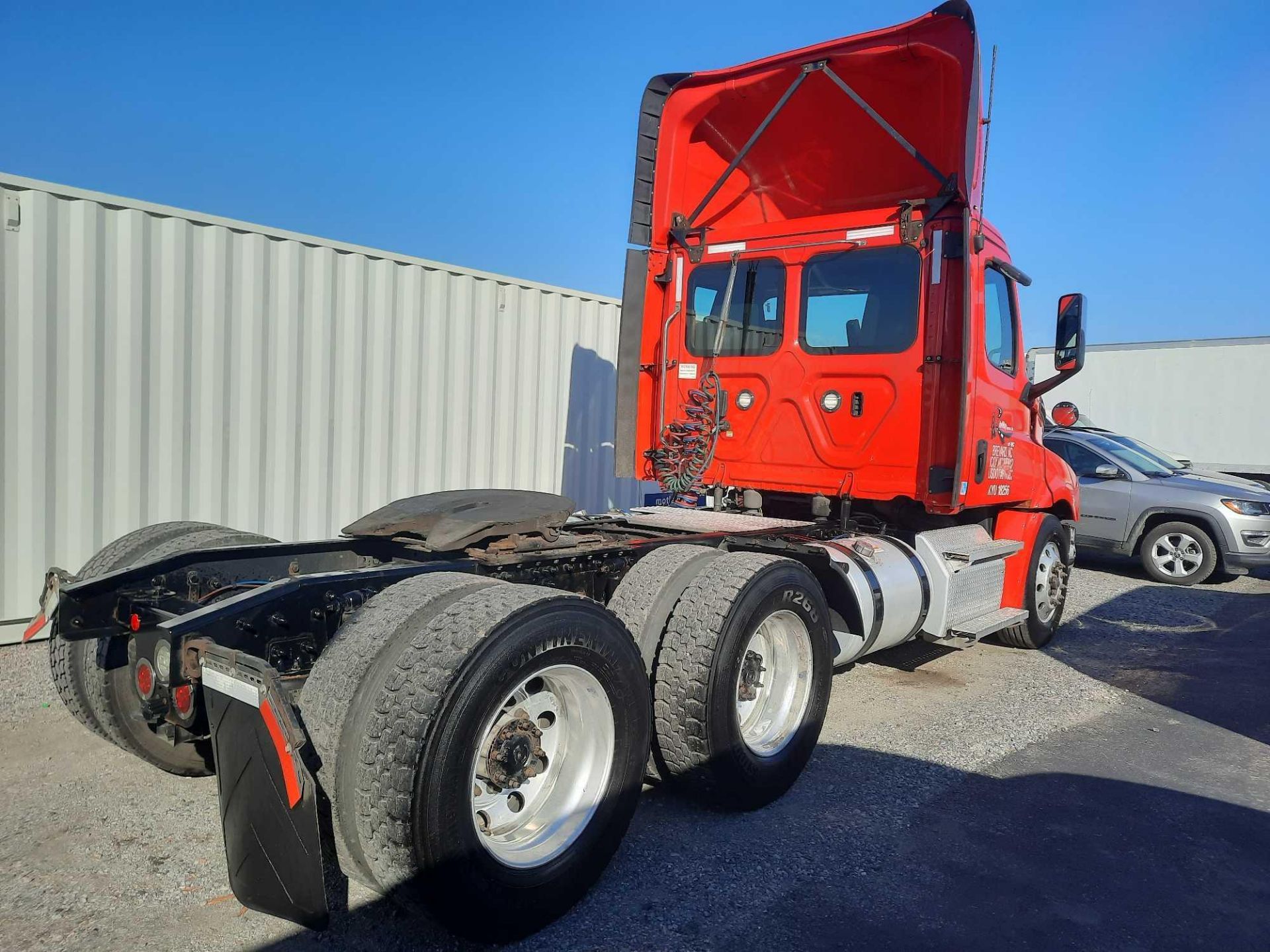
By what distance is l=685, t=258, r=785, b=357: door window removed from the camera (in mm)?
5727

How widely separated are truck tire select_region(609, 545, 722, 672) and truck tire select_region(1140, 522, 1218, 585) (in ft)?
29.2

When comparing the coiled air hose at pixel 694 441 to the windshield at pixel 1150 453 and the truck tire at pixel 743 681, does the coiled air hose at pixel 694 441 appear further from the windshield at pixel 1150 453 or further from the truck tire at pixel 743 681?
the windshield at pixel 1150 453

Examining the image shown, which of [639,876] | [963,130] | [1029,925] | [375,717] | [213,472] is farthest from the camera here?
[213,472]

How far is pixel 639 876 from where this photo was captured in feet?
10.3

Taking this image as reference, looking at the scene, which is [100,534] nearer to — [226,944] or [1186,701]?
[226,944]

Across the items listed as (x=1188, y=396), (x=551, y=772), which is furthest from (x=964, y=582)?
(x=1188, y=396)

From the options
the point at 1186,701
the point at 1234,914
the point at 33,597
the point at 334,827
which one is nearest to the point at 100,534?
the point at 33,597

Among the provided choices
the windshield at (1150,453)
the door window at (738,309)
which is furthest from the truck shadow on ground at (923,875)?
the windshield at (1150,453)

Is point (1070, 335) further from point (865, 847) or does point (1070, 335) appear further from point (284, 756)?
point (284, 756)

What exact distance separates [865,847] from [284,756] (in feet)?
7.49

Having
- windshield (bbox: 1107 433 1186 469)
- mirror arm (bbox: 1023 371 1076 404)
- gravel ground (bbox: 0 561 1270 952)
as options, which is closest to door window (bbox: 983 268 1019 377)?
mirror arm (bbox: 1023 371 1076 404)

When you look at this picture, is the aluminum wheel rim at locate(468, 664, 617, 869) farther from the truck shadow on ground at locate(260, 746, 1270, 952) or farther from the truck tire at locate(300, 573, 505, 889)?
the truck tire at locate(300, 573, 505, 889)

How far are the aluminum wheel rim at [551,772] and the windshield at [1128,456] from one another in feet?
33.3

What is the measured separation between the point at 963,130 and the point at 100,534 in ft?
19.3
